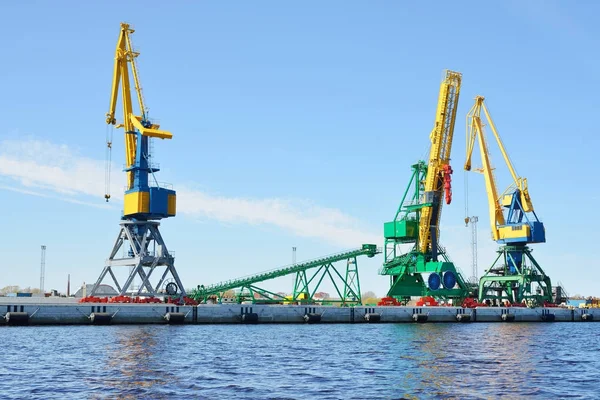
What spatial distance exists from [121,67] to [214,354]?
202 feet

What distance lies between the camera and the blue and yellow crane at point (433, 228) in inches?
4582

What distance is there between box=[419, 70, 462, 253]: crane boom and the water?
48862 mm

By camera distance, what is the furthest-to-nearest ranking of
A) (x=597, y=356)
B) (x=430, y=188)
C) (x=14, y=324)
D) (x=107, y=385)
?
(x=430, y=188), (x=14, y=324), (x=597, y=356), (x=107, y=385)

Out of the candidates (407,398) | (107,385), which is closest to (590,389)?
(407,398)

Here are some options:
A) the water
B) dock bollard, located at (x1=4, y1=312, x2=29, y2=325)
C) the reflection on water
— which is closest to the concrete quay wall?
dock bollard, located at (x1=4, y1=312, x2=29, y2=325)

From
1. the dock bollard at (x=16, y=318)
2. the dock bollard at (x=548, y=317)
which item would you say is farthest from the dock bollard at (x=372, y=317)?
the dock bollard at (x=16, y=318)

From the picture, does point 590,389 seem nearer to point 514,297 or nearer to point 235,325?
point 235,325

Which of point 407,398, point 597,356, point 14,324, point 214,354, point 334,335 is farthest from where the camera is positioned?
point 14,324

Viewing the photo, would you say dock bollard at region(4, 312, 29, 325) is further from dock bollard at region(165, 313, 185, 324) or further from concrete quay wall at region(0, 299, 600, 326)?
dock bollard at region(165, 313, 185, 324)

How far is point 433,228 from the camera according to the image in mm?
116812

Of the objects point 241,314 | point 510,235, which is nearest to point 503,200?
point 510,235

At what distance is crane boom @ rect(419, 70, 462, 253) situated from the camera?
382ft

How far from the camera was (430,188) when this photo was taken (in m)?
117

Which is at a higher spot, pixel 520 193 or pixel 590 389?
pixel 520 193
